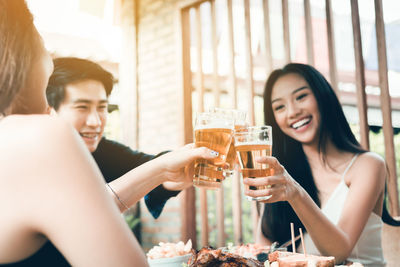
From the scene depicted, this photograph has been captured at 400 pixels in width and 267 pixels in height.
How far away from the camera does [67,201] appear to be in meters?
0.64

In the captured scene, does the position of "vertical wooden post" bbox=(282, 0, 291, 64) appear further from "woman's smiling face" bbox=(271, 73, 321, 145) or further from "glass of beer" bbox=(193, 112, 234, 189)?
"glass of beer" bbox=(193, 112, 234, 189)

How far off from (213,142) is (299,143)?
1067 millimetres

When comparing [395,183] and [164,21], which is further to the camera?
[164,21]

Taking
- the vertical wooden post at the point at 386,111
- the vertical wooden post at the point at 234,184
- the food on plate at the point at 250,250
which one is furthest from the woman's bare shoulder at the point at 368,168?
the vertical wooden post at the point at 234,184

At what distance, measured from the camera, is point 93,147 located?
2.53 m

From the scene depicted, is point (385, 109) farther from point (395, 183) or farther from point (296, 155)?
point (296, 155)

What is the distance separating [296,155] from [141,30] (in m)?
2.52

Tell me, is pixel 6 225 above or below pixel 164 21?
below

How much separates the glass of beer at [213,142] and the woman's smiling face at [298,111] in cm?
91

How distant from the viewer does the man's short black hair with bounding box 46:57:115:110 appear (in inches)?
94.1

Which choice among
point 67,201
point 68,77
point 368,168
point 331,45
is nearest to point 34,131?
point 67,201

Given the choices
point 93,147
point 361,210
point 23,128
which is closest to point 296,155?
point 361,210

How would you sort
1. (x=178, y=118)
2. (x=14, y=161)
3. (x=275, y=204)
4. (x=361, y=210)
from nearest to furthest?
1. (x=14, y=161)
2. (x=361, y=210)
3. (x=275, y=204)
4. (x=178, y=118)

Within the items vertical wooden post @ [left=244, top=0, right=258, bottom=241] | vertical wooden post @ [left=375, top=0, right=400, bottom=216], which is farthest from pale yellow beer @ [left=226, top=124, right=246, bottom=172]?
vertical wooden post @ [left=244, top=0, right=258, bottom=241]
